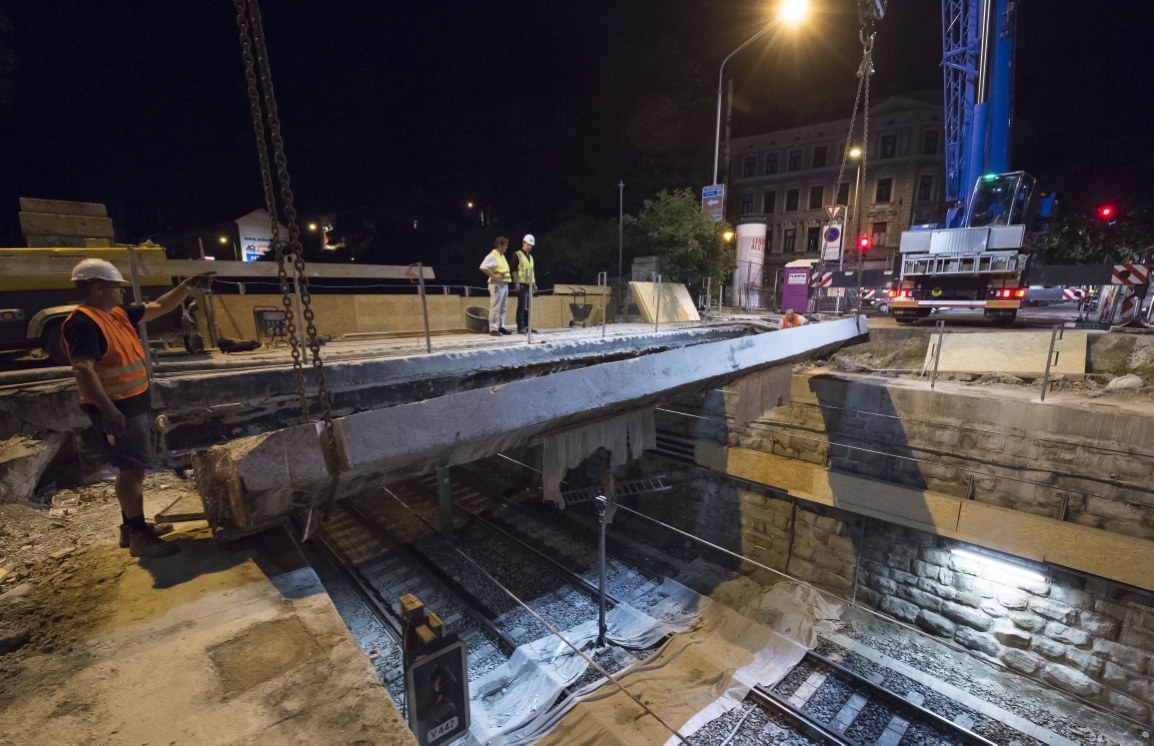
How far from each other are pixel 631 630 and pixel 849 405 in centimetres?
518

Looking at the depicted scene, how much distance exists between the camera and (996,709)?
575 cm

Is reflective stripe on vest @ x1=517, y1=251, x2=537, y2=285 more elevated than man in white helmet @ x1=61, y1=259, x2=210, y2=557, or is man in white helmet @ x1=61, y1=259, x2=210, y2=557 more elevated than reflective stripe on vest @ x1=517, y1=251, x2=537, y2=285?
reflective stripe on vest @ x1=517, y1=251, x2=537, y2=285

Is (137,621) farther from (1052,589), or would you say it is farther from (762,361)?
(1052,589)

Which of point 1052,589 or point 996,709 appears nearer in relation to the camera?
point 996,709

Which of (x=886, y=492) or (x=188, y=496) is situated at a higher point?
(x=188, y=496)

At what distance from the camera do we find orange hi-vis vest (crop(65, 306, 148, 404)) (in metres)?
2.79

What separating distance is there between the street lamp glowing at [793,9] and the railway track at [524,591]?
11.9 meters

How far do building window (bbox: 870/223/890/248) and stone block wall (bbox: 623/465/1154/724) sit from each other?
30377 millimetres

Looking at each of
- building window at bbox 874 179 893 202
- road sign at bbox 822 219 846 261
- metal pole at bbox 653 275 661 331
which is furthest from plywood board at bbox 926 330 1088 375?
building window at bbox 874 179 893 202

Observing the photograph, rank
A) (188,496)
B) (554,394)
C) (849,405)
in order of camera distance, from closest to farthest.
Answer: (554,394) → (188,496) → (849,405)

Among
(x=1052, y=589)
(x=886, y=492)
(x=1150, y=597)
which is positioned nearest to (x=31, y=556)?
(x=886, y=492)

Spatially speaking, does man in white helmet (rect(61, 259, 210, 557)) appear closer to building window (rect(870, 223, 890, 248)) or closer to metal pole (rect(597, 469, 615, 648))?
metal pole (rect(597, 469, 615, 648))

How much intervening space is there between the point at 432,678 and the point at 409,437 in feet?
4.30

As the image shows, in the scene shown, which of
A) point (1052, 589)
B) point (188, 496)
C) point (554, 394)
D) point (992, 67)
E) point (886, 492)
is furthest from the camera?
point (992, 67)
